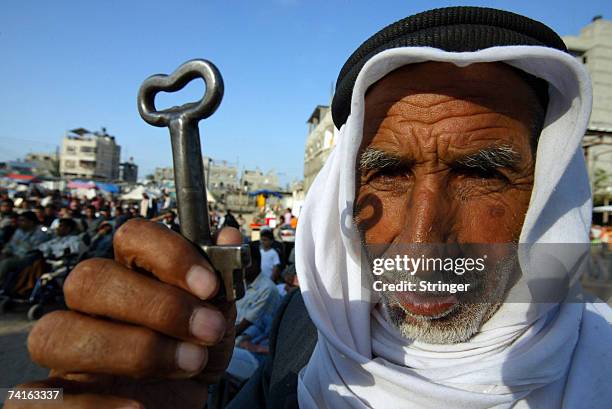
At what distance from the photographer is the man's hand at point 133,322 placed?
2.59ft

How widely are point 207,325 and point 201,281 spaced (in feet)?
0.33

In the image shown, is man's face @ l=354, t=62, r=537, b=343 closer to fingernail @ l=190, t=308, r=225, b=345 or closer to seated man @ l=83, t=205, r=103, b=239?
fingernail @ l=190, t=308, r=225, b=345

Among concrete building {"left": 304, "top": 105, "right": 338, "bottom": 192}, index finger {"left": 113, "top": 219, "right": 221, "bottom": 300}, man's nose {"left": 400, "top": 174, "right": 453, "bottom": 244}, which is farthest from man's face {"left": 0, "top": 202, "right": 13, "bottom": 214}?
concrete building {"left": 304, "top": 105, "right": 338, "bottom": 192}

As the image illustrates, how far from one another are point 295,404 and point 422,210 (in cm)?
82

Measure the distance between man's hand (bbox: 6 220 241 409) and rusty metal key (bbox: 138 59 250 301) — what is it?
0.12 ft

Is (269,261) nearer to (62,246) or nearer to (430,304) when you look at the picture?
(62,246)

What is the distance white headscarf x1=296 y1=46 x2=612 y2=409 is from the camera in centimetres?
106

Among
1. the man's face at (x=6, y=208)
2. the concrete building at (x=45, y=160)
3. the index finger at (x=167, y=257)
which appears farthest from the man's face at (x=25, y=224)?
the concrete building at (x=45, y=160)

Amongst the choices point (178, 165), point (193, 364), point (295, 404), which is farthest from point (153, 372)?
point (295, 404)

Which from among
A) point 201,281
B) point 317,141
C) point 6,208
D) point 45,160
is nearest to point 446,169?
point 201,281

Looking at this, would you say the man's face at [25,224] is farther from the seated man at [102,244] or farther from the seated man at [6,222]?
the seated man at [102,244]

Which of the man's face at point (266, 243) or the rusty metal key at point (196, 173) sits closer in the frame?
the rusty metal key at point (196, 173)

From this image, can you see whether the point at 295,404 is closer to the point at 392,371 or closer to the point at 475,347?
the point at 392,371

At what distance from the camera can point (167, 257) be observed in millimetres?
810
